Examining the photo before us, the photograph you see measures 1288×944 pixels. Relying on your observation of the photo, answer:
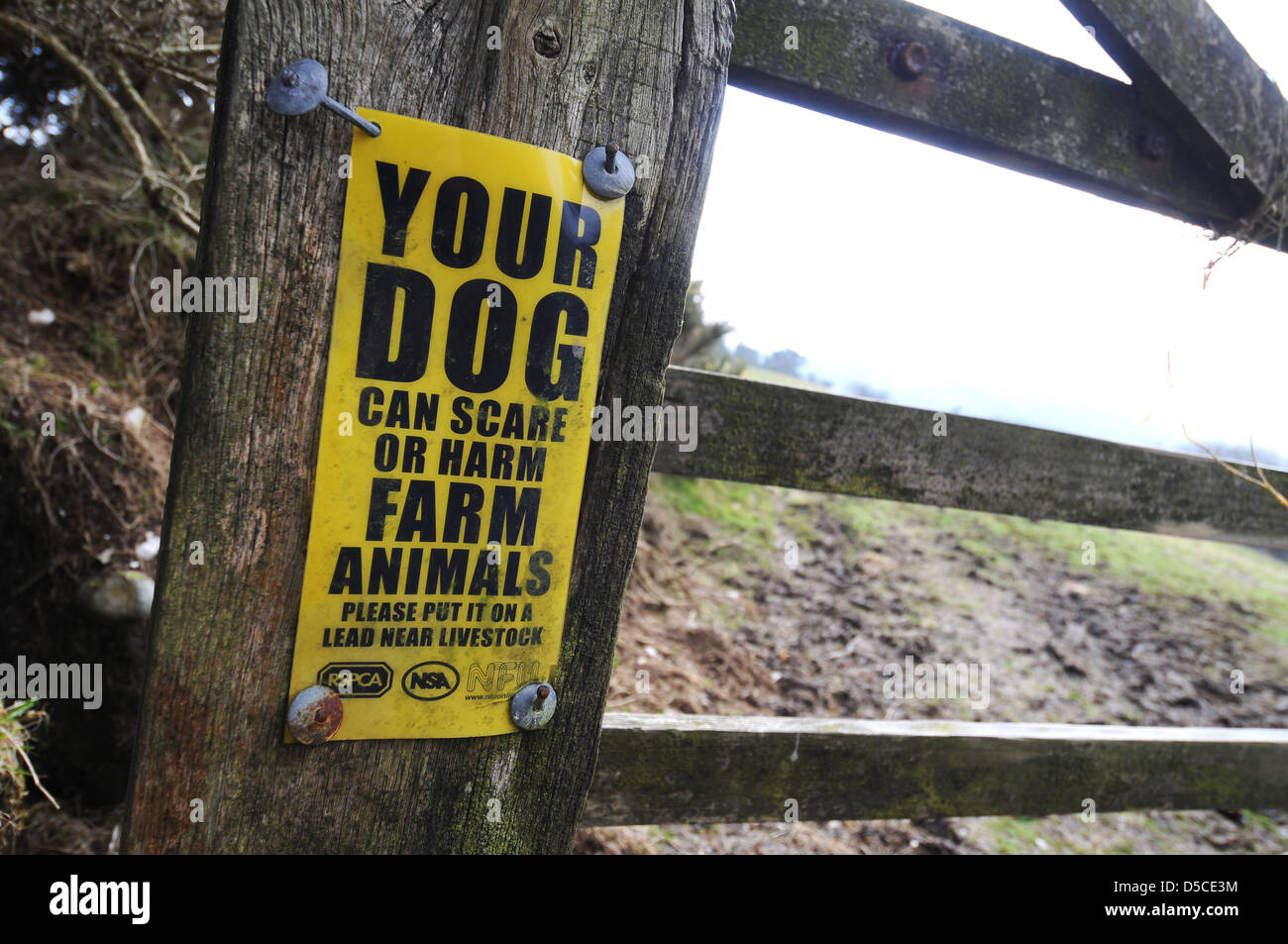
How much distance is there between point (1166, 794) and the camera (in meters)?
2.07

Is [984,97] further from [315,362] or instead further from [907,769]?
[907,769]

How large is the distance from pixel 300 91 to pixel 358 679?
2.47 ft

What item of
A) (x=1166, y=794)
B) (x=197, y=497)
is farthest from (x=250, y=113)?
(x=1166, y=794)

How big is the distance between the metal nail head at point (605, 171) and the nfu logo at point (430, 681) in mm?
702

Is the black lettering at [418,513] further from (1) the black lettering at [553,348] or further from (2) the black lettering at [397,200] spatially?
(2) the black lettering at [397,200]

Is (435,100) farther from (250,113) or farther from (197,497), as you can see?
(197,497)

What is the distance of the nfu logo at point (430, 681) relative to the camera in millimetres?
1034

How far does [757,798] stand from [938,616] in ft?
9.70

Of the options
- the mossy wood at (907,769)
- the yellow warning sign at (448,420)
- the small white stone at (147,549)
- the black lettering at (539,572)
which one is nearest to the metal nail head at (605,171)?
the yellow warning sign at (448,420)

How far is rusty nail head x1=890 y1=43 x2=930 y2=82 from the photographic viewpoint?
1396mm

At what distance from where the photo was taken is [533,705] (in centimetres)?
111

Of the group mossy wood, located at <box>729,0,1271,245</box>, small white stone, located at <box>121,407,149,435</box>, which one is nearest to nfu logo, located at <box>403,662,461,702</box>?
mossy wood, located at <box>729,0,1271,245</box>

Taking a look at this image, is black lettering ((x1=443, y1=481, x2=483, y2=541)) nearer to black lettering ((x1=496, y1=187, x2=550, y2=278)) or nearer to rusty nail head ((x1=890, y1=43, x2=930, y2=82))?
black lettering ((x1=496, y1=187, x2=550, y2=278))

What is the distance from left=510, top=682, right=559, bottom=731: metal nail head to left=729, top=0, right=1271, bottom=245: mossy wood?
111 centimetres
